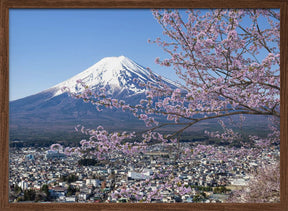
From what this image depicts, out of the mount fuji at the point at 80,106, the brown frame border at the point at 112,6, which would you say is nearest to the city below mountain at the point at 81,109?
the mount fuji at the point at 80,106

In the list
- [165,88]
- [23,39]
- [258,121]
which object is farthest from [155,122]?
[23,39]

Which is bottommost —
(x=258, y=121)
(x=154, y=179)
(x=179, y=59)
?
(x=154, y=179)

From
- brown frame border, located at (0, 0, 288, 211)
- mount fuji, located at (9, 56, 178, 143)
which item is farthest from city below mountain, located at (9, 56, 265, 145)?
brown frame border, located at (0, 0, 288, 211)

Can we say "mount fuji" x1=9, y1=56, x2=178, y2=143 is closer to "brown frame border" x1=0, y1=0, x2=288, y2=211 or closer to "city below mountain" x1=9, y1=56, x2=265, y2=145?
"city below mountain" x1=9, y1=56, x2=265, y2=145

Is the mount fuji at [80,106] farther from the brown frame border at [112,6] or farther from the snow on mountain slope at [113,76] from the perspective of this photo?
the brown frame border at [112,6]

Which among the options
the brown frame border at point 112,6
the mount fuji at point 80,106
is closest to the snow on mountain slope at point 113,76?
the mount fuji at point 80,106

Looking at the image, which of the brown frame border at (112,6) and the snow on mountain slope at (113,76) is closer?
the brown frame border at (112,6)

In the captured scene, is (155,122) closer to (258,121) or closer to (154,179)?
(154,179)
